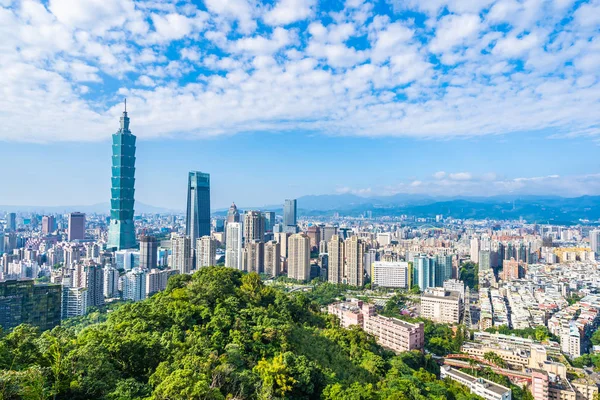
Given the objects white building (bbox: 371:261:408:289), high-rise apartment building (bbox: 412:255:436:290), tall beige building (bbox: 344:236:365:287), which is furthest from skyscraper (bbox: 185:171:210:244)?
high-rise apartment building (bbox: 412:255:436:290)

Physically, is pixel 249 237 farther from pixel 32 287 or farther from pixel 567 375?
pixel 567 375

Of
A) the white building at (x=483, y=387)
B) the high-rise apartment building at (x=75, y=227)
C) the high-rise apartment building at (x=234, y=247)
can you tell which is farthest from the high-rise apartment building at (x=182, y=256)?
the high-rise apartment building at (x=75, y=227)

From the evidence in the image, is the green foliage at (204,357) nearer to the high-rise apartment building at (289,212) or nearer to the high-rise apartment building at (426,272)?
the high-rise apartment building at (426,272)

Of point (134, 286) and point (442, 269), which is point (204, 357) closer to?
point (134, 286)

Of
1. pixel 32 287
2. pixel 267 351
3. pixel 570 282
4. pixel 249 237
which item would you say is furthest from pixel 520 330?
pixel 249 237

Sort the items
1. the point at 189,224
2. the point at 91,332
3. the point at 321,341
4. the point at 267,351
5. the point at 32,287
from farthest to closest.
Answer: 1. the point at 189,224
2. the point at 32,287
3. the point at 321,341
4. the point at 267,351
5. the point at 91,332

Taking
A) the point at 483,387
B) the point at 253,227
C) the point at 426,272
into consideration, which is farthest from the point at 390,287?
the point at 483,387

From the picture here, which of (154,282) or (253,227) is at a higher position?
(253,227)
